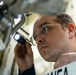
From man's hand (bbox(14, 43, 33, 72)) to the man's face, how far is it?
0.50ft

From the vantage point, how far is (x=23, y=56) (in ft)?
4.71

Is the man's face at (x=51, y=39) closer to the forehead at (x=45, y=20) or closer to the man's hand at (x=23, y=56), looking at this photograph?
the forehead at (x=45, y=20)

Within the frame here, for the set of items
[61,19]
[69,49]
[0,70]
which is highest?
[61,19]

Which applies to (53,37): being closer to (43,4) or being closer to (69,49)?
(69,49)

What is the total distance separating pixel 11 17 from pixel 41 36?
0.78 metres

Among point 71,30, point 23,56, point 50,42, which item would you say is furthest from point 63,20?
point 23,56

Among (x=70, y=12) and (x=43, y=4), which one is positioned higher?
(x=70, y=12)

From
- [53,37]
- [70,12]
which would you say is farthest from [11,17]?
[70,12]

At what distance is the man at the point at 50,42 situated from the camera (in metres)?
1.24

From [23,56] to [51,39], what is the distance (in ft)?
0.99

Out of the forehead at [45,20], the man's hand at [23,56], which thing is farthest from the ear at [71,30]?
the man's hand at [23,56]

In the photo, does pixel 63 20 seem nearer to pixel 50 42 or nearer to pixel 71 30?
pixel 71 30

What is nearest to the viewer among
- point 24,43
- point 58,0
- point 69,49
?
point 58,0

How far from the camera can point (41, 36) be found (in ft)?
4.25
